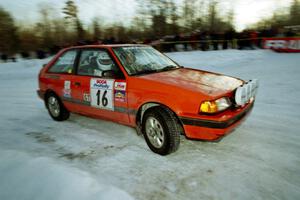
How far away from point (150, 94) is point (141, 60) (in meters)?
0.91

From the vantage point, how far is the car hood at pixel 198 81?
3008mm

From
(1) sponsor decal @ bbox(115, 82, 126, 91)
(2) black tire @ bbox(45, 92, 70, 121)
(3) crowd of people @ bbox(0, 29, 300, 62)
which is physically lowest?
(2) black tire @ bbox(45, 92, 70, 121)

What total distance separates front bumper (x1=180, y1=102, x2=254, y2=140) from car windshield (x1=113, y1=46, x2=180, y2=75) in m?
1.11

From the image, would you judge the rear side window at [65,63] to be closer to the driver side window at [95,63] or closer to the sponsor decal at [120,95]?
the driver side window at [95,63]

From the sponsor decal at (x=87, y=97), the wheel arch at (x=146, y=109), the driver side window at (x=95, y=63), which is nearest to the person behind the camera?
the wheel arch at (x=146, y=109)

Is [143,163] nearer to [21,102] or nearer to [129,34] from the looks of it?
[21,102]

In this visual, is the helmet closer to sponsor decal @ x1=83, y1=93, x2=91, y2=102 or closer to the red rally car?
the red rally car

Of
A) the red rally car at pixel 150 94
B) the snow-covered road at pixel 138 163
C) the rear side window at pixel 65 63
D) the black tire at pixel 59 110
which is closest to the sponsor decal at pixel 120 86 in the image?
the red rally car at pixel 150 94

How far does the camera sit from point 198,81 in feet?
10.9

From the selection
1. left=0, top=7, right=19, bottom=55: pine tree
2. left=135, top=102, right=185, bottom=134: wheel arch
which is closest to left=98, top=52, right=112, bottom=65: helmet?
left=135, top=102, right=185, bottom=134: wheel arch

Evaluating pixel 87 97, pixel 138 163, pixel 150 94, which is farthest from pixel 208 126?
pixel 87 97

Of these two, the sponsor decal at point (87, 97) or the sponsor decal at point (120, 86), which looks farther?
the sponsor decal at point (87, 97)

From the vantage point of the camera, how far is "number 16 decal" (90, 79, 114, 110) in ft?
12.1

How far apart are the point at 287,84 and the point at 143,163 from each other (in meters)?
5.87
